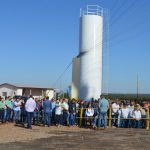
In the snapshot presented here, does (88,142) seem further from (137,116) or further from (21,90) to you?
(21,90)

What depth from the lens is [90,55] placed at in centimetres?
2770

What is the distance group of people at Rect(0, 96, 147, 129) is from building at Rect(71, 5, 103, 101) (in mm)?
6191

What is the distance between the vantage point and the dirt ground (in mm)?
13453

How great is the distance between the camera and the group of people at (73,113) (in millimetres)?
20484

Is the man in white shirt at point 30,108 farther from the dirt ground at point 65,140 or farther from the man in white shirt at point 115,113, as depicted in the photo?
the man in white shirt at point 115,113

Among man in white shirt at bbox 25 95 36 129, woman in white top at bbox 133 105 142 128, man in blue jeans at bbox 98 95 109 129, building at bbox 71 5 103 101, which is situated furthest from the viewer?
building at bbox 71 5 103 101

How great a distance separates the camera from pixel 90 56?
27703 millimetres

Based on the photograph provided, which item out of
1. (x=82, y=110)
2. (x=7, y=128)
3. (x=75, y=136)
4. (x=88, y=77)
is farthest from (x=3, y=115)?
(x=88, y=77)

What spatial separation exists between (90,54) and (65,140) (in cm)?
1318

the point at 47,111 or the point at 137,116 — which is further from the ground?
the point at 47,111

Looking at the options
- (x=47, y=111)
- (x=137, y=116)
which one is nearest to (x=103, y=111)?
(x=137, y=116)

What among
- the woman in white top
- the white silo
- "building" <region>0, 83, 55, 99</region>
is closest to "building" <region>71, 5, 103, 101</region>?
the white silo

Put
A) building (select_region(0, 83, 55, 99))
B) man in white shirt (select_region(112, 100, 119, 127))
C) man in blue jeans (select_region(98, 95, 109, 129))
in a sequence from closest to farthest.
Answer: man in blue jeans (select_region(98, 95, 109, 129))
man in white shirt (select_region(112, 100, 119, 127))
building (select_region(0, 83, 55, 99))

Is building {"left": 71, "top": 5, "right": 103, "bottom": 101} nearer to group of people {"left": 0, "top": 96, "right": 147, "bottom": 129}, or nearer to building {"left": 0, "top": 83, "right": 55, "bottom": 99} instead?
group of people {"left": 0, "top": 96, "right": 147, "bottom": 129}
